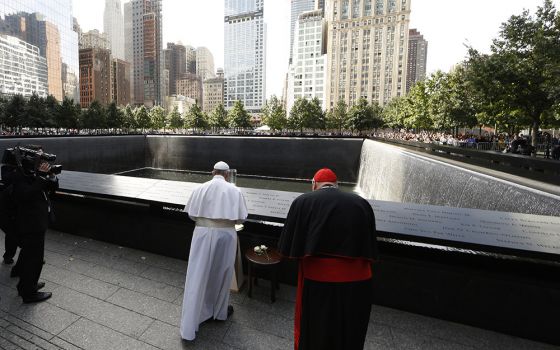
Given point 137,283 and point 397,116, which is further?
point 397,116

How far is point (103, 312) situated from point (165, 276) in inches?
39.2

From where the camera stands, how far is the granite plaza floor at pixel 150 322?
3.24 metres

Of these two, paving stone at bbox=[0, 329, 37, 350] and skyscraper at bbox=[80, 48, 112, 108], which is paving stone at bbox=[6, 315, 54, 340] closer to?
paving stone at bbox=[0, 329, 37, 350]

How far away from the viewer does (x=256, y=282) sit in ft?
14.3

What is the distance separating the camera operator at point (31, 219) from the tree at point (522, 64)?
54.4ft

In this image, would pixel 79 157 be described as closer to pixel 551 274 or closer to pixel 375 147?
pixel 375 147

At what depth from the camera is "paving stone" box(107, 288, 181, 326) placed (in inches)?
145

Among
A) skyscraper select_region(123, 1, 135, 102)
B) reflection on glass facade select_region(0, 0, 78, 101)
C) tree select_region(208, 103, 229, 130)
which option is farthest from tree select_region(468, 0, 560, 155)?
skyscraper select_region(123, 1, 135, 102)

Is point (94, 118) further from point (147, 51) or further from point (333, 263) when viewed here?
point (147, 51)

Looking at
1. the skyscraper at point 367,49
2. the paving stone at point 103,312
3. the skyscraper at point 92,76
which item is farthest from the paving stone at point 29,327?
the skyscraper at point 92,76

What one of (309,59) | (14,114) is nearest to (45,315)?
(14,114)

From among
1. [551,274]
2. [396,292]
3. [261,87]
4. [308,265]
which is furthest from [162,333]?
[261,87]

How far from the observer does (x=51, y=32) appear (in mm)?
90875

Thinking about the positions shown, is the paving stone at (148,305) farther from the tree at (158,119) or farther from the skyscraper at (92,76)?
the skyscraper at (92,76)
